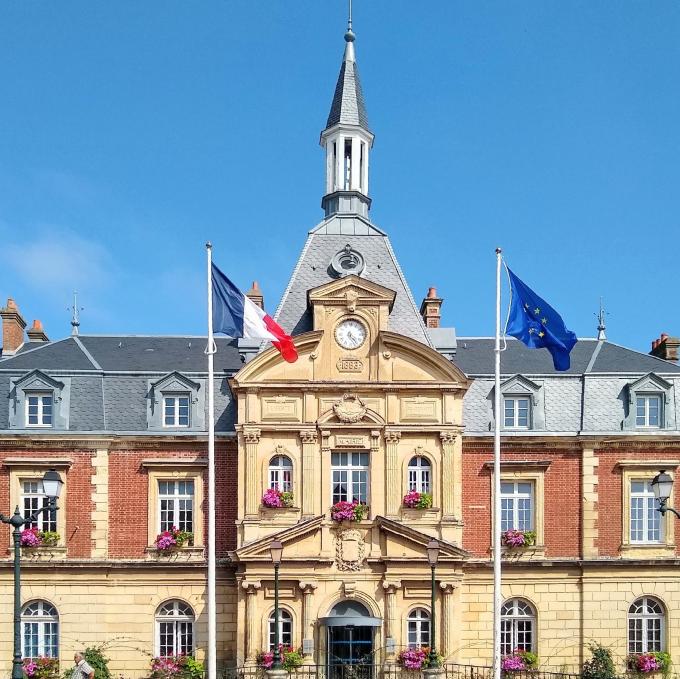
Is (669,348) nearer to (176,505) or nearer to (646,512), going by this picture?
(646,512)

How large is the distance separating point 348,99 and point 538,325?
45.3 ft

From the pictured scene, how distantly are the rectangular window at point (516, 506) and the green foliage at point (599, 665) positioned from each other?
4.22 m

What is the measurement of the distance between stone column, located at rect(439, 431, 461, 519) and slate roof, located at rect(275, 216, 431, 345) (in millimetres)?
3291

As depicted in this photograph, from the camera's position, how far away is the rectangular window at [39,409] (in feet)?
112

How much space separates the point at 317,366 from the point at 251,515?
5.05 m

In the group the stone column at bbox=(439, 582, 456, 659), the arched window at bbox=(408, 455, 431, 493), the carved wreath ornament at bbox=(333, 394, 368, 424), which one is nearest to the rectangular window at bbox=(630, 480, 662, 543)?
the stone column at bbox=(439, 582, 456, 659)

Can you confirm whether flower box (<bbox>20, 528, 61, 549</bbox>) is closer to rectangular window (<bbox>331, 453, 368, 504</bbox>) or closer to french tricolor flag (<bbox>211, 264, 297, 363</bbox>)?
rectangular window (<bbox>331, 453, 368, 504</bbox>)

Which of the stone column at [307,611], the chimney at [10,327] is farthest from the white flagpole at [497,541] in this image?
the chimney at [10,327]

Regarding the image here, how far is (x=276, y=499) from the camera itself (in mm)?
32438

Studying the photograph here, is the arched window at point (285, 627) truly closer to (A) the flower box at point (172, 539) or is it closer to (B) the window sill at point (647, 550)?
(A) the flower box at point (172, 539)

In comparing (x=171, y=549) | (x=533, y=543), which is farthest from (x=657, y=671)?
(x=171, y=549)

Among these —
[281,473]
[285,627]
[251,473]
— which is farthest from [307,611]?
[251,473]

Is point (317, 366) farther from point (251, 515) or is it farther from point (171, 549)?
point (171, 549)

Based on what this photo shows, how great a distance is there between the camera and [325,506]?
32625 mm
